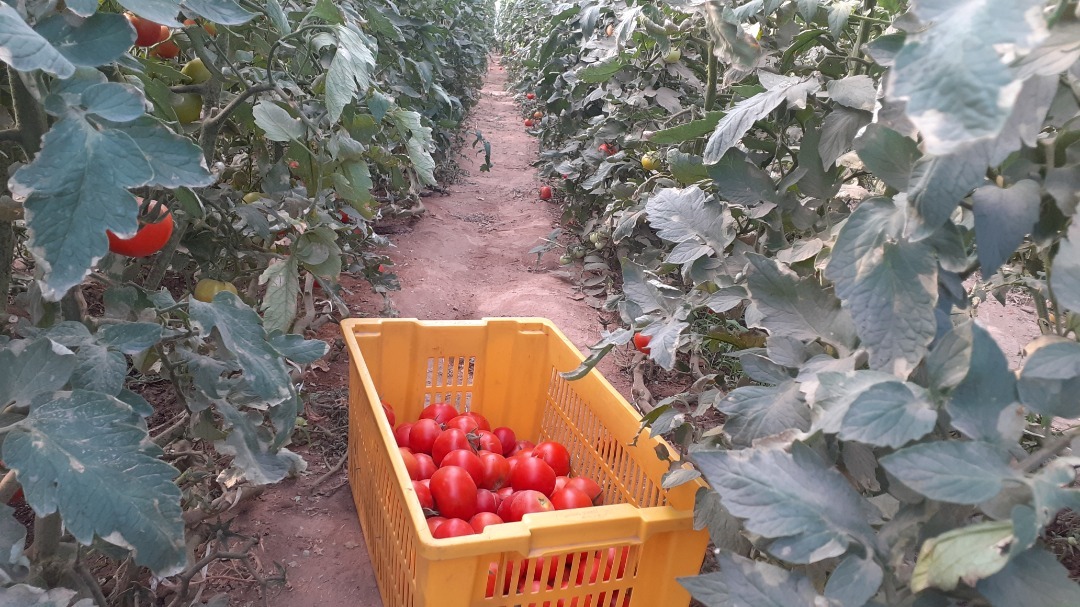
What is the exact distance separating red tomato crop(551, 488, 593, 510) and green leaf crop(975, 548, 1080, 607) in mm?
1228

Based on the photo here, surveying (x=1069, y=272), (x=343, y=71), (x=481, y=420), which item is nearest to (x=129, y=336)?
(x=343, y=71)

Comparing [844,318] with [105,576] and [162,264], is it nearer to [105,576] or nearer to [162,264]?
[162,264]

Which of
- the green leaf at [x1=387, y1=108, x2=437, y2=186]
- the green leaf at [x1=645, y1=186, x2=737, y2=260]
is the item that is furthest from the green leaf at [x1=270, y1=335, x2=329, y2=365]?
the green leaf at [x1=645, y1=186, x2=737, y2=260]

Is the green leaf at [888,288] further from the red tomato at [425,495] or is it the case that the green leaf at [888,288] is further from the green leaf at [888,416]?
the red tomato at [425,495]

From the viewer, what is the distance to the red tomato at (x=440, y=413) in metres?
2.04

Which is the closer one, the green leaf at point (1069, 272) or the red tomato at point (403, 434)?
the green leaf at point (1069, 272)

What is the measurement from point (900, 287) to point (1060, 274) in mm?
117

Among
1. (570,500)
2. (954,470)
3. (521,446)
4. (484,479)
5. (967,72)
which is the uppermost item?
(967,72)

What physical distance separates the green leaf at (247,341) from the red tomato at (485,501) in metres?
0.94

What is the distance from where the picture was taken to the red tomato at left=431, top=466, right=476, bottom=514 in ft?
5.53

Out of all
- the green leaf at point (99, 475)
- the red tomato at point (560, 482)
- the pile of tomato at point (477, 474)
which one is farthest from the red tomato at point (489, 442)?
the green leaf at point (99, 475)

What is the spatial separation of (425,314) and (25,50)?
255 cm

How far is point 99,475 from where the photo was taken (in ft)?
2.16

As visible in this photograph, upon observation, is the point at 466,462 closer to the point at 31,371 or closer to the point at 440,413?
the point at 440,413
